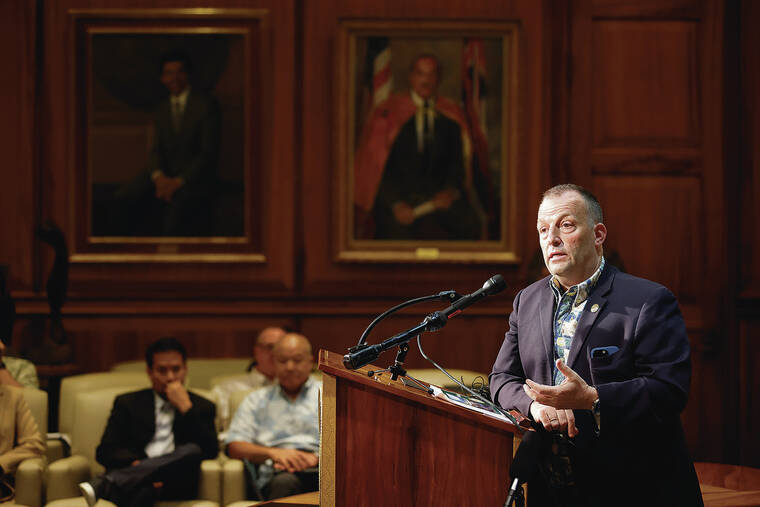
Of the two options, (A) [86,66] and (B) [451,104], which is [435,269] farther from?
(A) [86,66]

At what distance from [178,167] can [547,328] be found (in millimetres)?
4494

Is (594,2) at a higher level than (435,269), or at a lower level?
higher

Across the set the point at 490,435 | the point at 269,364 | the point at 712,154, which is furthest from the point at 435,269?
the point at 490,435

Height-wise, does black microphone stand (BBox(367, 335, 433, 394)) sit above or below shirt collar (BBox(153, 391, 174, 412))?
above

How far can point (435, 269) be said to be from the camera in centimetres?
619

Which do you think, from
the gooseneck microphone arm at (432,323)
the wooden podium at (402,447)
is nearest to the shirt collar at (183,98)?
the wooden podium at (402,447)

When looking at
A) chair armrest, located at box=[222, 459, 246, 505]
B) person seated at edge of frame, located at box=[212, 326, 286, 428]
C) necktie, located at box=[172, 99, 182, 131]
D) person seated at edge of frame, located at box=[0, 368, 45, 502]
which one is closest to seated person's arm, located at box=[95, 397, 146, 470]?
person seated at edge of frame, located at box=[0, 368, 45, 502]

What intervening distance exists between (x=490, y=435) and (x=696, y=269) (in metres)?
4.58

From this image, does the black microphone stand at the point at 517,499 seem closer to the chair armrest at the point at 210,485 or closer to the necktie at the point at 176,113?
the chair armrest at the point at 210,485

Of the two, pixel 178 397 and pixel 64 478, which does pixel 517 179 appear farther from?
pixel 64 478

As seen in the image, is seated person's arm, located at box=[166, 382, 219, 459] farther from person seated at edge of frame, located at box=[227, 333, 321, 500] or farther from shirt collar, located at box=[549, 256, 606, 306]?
shirt collar, located at box=[549, 256, 606, 306]

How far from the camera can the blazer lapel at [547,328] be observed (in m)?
2.19

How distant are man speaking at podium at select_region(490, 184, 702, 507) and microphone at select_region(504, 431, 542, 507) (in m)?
0.05

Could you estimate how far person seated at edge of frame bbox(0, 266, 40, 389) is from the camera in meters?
4.70
